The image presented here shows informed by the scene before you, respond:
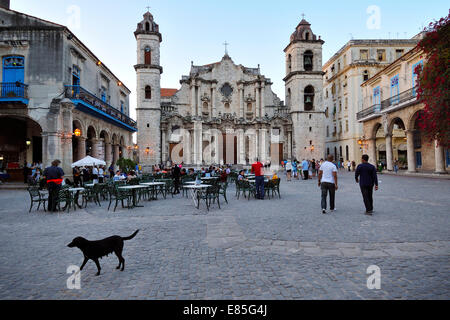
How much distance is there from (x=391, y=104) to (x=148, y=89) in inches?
1030

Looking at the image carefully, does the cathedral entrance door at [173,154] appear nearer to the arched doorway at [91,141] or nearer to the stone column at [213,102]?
the stone column at [213,102]

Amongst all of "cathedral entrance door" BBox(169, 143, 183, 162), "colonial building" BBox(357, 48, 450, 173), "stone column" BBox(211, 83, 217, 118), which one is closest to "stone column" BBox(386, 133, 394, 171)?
"colonial building" BBox(357, 48, 450, 173)

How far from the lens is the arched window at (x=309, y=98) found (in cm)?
3591

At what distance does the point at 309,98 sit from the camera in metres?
36.1

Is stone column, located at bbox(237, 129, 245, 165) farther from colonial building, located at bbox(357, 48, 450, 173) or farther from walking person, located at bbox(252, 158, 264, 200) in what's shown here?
walking person, located at bbox(252, 158, 264, 200)

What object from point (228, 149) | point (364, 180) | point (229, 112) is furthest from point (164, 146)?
point (364, 180)

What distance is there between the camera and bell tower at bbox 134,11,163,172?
32.4 meters

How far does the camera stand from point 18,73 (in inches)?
658

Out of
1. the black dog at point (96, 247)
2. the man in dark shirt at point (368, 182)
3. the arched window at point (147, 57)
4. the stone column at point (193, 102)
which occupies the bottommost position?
the black dog at point (96, 247)

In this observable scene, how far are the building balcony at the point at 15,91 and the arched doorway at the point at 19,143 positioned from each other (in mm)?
4084

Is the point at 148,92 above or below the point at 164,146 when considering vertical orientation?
above

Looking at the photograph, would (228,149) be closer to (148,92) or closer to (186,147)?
(186,147)

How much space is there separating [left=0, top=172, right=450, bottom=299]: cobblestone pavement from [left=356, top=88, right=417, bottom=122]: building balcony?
16.8 meters

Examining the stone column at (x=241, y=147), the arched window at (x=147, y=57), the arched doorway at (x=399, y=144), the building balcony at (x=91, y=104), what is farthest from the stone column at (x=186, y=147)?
the arched doorway at (x=399, y=144)
